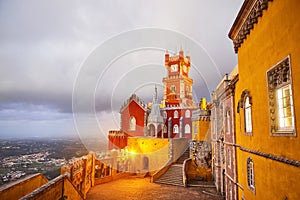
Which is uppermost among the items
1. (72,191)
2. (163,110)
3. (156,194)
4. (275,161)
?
(163,110)

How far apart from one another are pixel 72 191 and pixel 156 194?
7824mm

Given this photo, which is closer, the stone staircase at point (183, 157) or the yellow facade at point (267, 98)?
the yellow facade at point (267, 98)

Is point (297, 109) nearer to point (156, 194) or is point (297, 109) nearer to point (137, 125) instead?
point (156, 194)

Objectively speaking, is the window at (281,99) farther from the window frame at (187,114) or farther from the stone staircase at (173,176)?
the window frame at (187,114)

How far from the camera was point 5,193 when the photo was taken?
27.7 feet

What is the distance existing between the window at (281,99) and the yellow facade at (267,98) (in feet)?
0.60

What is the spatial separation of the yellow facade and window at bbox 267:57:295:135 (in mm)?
184

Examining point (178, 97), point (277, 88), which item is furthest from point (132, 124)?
point (277, 88)

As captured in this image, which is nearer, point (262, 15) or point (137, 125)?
point (262, 15)

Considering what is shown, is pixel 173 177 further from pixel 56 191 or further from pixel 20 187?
pixel 20 187

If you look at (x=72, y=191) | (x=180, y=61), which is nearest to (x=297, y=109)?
(x=72, y=191)

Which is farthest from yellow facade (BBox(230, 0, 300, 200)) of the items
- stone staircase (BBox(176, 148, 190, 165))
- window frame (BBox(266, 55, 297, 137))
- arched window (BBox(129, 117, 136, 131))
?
arched window (BBox(129, 117, 136, 131))

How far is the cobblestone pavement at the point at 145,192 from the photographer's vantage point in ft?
55.0

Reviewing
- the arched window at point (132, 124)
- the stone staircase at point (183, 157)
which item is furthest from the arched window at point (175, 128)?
the arched window at point (132, 124)
